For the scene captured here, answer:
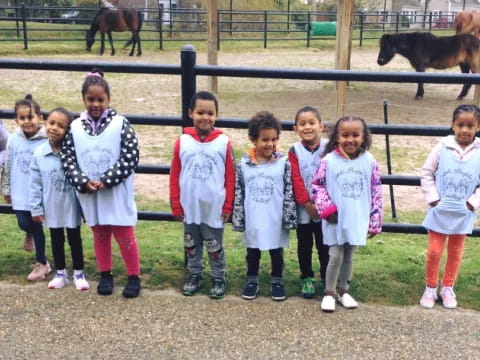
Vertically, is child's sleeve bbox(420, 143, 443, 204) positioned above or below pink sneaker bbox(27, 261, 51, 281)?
above

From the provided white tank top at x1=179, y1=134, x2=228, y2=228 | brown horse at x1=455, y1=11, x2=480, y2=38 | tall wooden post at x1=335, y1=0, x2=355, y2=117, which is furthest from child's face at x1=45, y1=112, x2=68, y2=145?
brown horse at x1=455, y1=11, x2=480, y2=38

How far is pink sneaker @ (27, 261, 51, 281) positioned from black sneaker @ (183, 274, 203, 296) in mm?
845

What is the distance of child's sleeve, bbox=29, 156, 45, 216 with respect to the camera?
11.5 feet

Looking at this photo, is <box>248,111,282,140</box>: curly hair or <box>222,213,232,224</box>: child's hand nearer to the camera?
<box>248,111,282,140</box>: curly hair

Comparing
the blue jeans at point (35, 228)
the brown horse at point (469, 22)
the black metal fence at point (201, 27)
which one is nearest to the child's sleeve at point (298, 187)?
the blue jeans at point (35, 228)

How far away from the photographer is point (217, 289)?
3523 millimetres

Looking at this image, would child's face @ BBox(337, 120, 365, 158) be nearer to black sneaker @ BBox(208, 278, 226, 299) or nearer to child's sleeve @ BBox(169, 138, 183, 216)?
child's sleeve @ BBox(169, 138, 183, 216)

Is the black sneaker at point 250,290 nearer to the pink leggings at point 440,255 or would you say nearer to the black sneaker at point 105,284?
the black sneaker at point 105,284

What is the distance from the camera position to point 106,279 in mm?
3592

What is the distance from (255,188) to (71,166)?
0.98 m

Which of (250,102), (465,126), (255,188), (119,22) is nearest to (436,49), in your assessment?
(250,102)

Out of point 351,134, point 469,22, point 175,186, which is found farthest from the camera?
point 469,22

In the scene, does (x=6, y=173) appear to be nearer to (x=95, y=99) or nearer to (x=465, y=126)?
(x=95, y=99)

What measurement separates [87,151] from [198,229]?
0.74 meters
